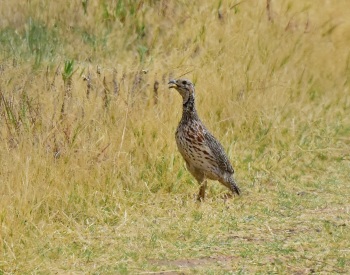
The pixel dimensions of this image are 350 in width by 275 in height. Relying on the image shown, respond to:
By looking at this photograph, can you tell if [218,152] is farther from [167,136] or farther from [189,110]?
[167,136]

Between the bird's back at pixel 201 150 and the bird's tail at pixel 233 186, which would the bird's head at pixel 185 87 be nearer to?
the bird's back at pixel 201 150

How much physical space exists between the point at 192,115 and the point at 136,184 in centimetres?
68

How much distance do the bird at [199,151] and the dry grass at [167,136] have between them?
0.19 m

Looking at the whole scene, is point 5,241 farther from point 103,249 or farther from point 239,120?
point 239,120

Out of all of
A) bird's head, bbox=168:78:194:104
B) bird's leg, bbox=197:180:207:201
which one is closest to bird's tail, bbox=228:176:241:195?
bird's leg, bbox=197:180:207:201

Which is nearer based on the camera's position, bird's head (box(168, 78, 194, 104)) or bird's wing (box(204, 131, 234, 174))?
bird's wing (box(204, 131, 234, 174))

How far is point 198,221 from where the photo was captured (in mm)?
7660

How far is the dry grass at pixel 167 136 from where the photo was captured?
23.2ft

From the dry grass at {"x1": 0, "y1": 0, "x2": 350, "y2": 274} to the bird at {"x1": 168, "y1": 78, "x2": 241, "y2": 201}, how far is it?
0.61ft

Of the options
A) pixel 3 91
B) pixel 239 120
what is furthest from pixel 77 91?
pixel 239 120

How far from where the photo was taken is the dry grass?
23.2ft

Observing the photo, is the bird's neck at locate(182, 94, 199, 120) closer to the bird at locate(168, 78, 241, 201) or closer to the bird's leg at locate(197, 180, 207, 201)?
the bird at locate(168, 78, 241, 201)

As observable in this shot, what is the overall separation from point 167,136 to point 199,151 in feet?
2.33

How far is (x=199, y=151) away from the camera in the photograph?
827cm
